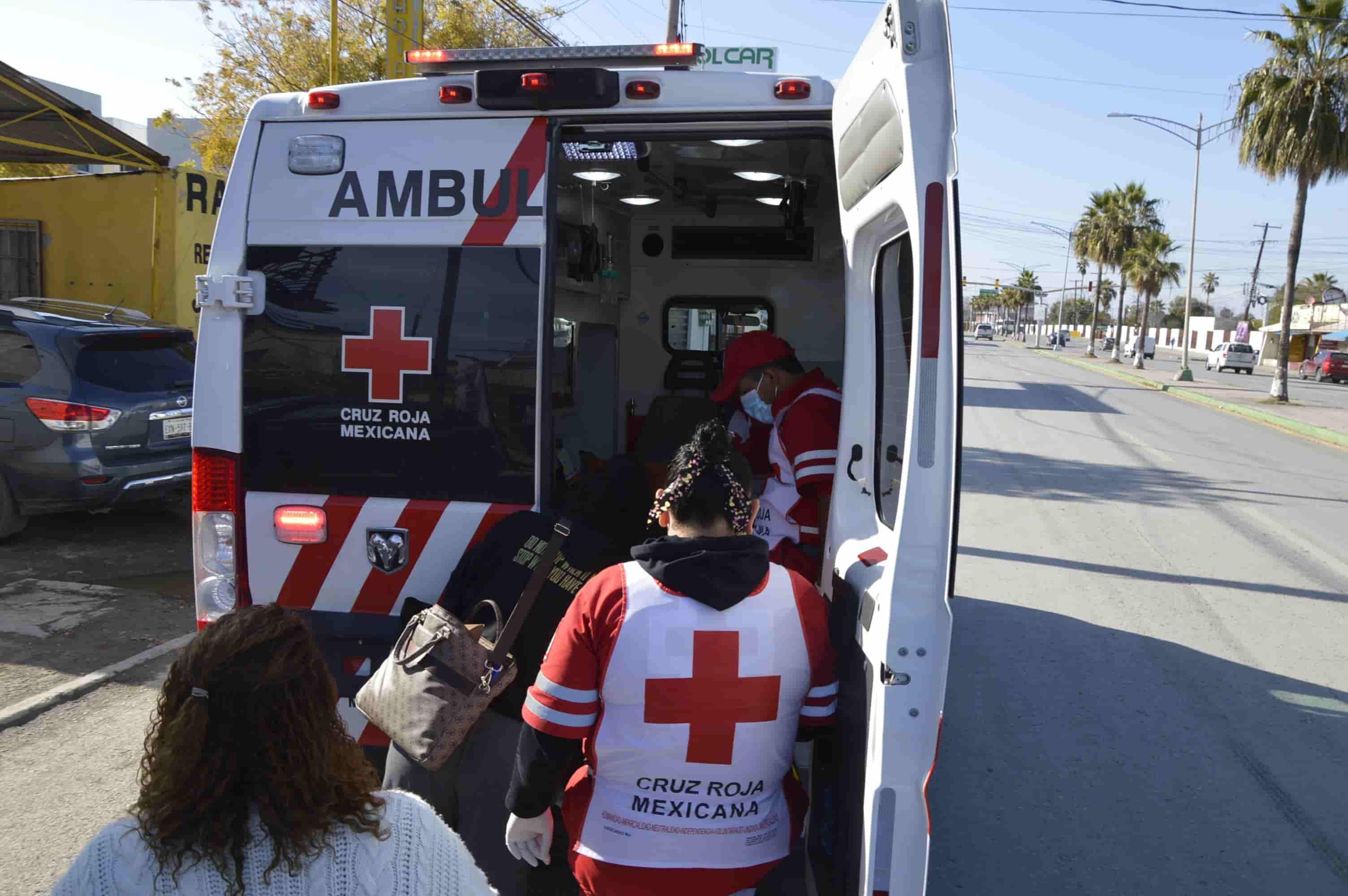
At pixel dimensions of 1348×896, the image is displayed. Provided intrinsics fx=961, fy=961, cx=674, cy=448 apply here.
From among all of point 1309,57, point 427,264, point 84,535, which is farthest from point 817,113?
point 1309,57

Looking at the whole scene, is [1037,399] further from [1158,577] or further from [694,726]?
[694,726]

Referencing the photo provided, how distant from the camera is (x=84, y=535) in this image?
828cm

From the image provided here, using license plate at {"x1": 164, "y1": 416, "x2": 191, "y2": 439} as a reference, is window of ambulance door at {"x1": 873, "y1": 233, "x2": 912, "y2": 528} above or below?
above

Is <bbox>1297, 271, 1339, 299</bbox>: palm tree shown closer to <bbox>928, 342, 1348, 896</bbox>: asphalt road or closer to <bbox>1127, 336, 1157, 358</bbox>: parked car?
<bbox>1127, 336, 1157, 358</bbox>: parked car

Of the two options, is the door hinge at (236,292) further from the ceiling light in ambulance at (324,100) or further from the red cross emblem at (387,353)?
the ceiling light in ambulance at (324,100)

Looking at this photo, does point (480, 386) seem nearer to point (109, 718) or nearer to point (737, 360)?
point (737, 360)

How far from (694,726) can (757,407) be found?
7.99 feet

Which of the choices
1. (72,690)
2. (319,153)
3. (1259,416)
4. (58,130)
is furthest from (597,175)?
(1259,416)

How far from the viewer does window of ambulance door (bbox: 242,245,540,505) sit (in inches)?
121

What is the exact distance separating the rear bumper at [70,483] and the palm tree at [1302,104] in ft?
87.2

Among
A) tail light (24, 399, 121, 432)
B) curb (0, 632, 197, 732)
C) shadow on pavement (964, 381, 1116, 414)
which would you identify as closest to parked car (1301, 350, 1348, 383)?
shadow on pavement (964, 381, 1116, 414)

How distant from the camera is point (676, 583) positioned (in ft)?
6.77

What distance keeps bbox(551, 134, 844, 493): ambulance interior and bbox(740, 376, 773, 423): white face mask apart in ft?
4.83

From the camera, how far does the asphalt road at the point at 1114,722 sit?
3.78m
